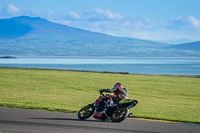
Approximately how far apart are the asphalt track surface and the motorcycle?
21 centimetres

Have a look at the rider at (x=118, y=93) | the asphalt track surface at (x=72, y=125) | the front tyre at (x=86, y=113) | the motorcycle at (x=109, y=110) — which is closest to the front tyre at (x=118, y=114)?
the motorcycle at (x=109, y=110)

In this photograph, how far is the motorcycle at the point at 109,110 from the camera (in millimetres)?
13805

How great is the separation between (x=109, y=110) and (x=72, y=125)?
1746mm

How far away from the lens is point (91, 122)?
13938 mm

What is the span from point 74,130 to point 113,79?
27.9m

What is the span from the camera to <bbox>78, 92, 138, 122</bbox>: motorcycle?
13.8m

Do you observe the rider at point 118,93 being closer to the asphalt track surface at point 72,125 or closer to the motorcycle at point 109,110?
the motorcycle at point 109,110

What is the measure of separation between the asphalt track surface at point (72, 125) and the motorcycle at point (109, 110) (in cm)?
21

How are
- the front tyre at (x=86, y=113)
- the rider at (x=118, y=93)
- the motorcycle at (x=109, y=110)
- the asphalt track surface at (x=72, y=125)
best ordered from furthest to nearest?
the front tyre at (x=86, y=113), the rider at (x=118, y=93), the motorcycle at (x=109, y=110), the asphalt track surface at (x=72, y=125)

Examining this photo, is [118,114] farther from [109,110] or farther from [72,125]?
[72,125]

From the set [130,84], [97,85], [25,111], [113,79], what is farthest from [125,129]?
[113,79]

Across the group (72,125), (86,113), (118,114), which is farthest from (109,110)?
(72,125)

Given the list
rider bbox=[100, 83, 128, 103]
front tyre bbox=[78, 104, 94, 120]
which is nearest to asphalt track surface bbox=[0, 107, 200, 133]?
front tyre bbox=[78, 104, 94, 120]

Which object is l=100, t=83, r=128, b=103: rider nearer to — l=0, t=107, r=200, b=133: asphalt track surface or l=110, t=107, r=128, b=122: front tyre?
l=110, t=107, r=128, b=122: front tyre
